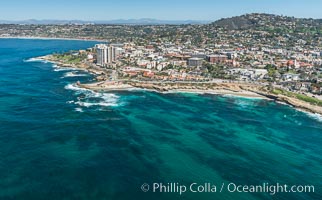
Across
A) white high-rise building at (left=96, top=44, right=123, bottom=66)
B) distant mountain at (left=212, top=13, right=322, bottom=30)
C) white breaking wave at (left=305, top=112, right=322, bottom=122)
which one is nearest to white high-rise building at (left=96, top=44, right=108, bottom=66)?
white high-rise building at (left=96, top=44, right=123, bottom=66)

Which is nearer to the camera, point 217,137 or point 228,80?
point 217,137

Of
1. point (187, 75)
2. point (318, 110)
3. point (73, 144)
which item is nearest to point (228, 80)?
point (187, 75)

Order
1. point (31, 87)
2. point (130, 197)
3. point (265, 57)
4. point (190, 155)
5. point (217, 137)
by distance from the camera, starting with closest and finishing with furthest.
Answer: point (130, 197), point (190, 155), point (217, 137), point (31, 87), point (265, 57)

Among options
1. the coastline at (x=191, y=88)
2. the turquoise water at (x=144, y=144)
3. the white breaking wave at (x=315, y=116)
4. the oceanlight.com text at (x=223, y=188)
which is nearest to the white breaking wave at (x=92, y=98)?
the turquoise water at (x=144, y=144)

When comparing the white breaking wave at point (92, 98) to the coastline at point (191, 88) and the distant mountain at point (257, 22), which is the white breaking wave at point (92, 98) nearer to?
the coastline at point (191, 88)

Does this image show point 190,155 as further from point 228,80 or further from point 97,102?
point 228,80

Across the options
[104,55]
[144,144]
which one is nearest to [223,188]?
[144,144]
